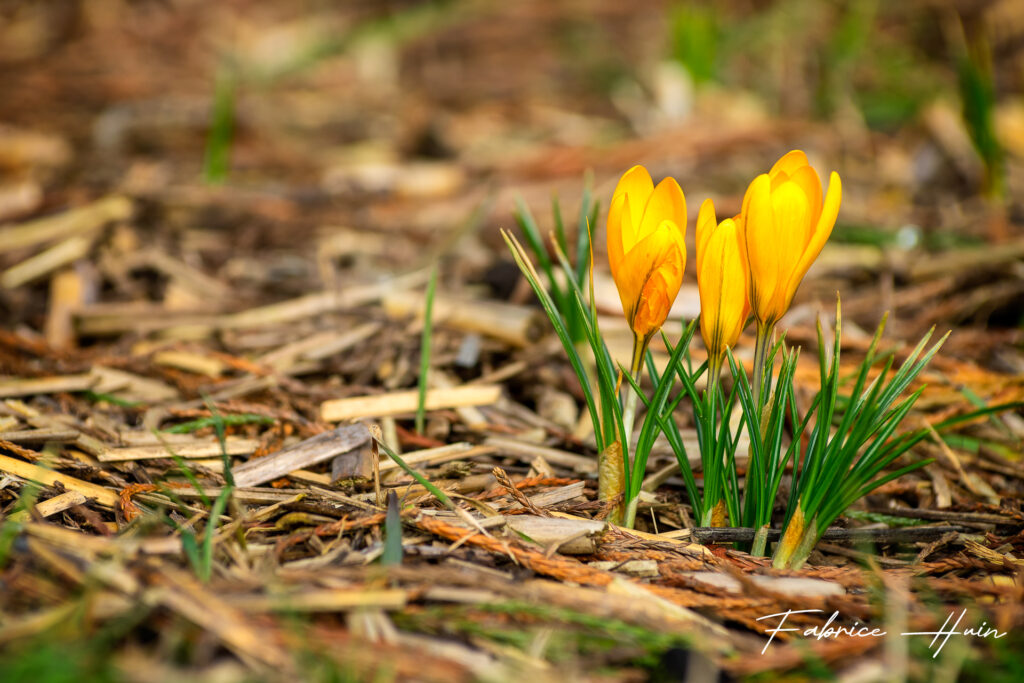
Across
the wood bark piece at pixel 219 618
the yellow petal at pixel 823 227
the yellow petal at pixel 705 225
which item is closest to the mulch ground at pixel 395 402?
the wood bark piece at pixel 219 618

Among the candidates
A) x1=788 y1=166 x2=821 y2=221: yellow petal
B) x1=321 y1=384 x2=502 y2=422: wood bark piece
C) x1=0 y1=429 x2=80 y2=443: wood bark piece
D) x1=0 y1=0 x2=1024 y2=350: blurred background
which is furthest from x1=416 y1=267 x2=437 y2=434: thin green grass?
x1=788 y1=166 x2=821 y2=221: yellow petal

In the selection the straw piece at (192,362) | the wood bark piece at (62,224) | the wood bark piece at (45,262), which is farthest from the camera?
the wood bark piece at (62,224)

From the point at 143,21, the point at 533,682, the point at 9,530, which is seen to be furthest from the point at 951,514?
the point at 143,21

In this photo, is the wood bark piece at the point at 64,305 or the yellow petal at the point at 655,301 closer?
the yellow petal at the point at 655,301

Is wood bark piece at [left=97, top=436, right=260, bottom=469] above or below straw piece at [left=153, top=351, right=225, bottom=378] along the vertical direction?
below

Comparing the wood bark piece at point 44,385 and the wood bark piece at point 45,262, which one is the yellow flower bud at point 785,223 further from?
the wood bark piece at point 45,262

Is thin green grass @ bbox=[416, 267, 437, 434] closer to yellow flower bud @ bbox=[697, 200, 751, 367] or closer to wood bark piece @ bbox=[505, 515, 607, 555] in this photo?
wood bark piece @ bbox=[505, 515, 607, 555]

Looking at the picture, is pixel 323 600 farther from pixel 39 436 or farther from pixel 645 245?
pixel 39 436
